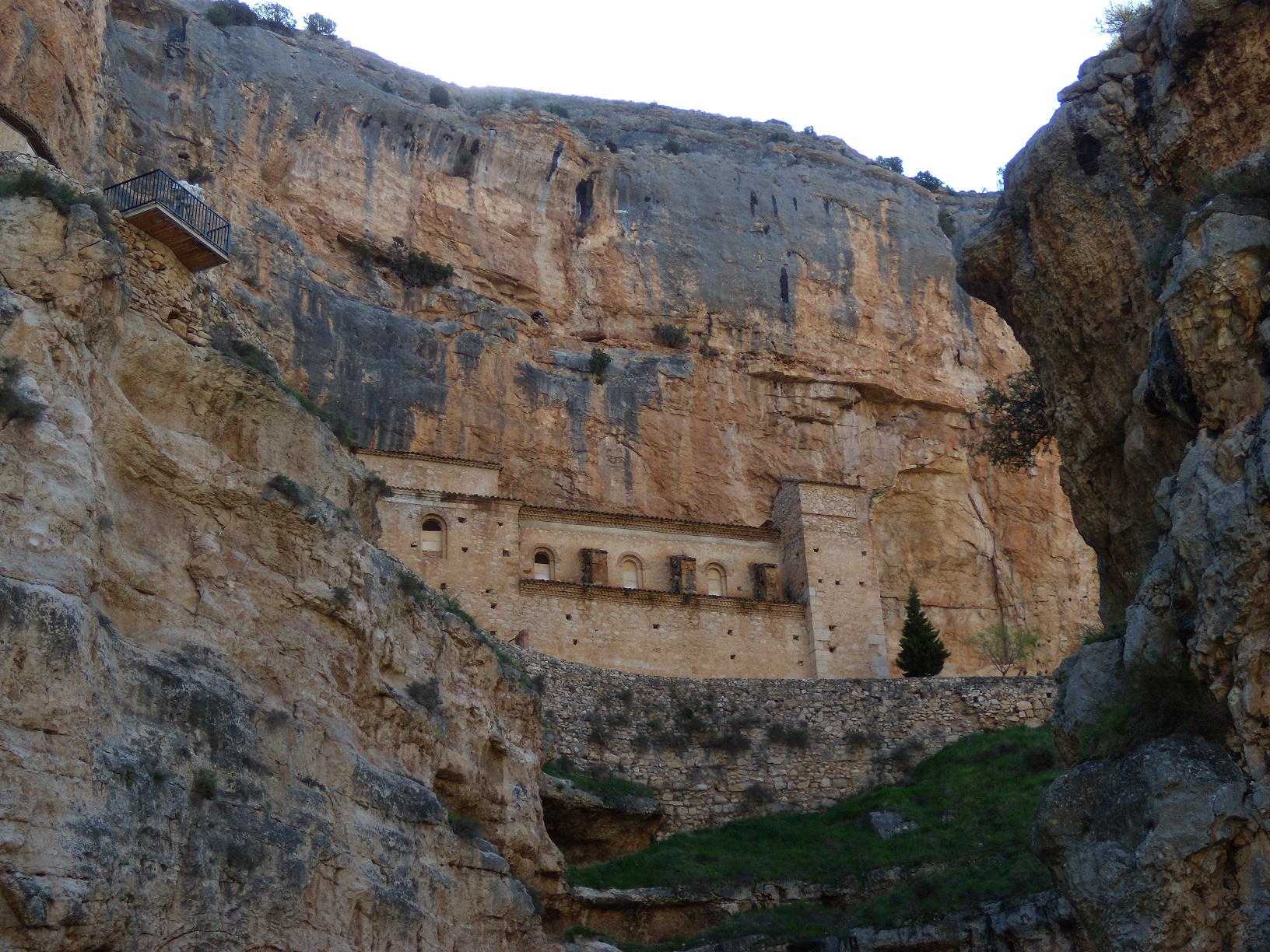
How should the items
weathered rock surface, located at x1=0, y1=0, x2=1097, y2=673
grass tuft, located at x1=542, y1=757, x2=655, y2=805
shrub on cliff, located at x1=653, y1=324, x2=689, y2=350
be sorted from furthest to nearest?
shrub on cliff, located at x1=653, y1=324, x2=689, y2=350 < weathered rock surface, located at x1=0, y1=0, x2=1097, y2=673 < grass tuft, located at x1=542, y1=757, x2=655, y2=805

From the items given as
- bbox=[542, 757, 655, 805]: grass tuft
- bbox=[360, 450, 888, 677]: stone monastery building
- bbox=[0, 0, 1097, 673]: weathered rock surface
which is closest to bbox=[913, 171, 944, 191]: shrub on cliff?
bbox=[0, 0, 1097, 673]: weathered rock surface

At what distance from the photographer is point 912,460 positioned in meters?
50.2

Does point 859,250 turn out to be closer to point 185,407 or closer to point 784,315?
point 784,315

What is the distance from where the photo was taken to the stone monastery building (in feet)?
130

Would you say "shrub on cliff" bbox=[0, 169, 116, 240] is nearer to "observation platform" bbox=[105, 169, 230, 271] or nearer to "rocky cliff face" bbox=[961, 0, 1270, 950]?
"observation platform" bbox=[105, 169, 230, 271]

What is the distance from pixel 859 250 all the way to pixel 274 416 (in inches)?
1545

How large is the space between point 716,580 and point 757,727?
11675mm

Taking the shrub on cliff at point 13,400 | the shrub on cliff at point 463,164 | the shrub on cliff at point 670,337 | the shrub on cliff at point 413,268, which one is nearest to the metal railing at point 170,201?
the shrub on cliff at point 13,400

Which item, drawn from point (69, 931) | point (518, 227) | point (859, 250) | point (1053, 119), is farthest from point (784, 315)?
point (69, 931)

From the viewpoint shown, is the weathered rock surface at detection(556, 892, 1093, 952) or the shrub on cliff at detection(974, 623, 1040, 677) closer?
the weathered rock surface at detection(556, 892, 1093, 952)

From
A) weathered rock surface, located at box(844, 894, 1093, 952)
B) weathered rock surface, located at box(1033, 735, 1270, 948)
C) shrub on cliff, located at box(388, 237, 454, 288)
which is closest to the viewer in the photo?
weathered rock surface, located at box(1033, 735, 1270, 948)

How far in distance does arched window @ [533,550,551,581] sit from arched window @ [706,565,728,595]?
541 centimetres

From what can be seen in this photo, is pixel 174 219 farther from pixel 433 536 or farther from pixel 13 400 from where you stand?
pixel 433 536

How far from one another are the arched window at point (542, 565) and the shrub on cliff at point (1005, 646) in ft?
51.7
